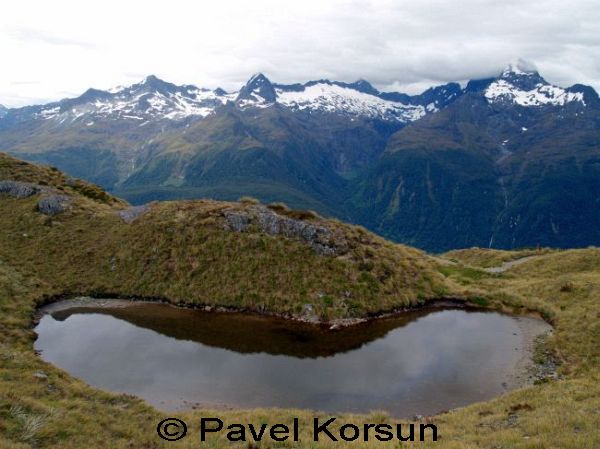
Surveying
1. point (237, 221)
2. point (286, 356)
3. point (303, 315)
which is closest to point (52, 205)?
point (237, 221)

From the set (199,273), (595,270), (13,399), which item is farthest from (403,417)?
(595,270)

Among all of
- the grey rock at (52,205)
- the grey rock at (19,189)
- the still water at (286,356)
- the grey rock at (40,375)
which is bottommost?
the still water at (286,356)

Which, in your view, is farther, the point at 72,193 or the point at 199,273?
the point at 72,193

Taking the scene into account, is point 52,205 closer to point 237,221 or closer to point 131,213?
point 131,213

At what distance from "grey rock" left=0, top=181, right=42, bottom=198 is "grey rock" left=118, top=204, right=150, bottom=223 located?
47.4 ft

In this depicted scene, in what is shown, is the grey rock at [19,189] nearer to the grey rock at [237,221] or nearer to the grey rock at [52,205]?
the grey rock at [52,205]

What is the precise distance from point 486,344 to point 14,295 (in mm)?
46023

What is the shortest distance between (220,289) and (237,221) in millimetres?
11025

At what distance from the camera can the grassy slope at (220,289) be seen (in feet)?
65.5

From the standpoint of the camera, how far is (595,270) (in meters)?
55.4

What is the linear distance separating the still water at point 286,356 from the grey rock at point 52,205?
2034 centimetres

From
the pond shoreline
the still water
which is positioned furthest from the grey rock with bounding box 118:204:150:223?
the still water

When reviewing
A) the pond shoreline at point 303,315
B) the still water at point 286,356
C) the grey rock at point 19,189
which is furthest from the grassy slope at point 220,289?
the still water at point 286,356

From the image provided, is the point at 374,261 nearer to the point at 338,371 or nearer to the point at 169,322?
the point at 338,371
